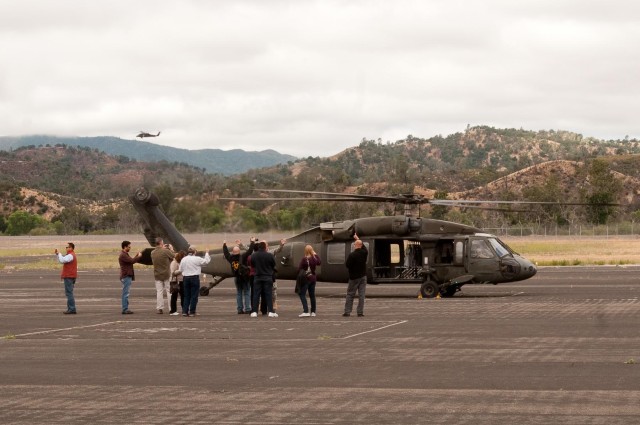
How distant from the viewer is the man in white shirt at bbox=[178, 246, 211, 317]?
26578 millimetres

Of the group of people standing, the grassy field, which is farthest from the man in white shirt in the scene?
the grassy field

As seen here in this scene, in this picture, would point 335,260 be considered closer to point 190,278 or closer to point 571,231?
point 190,278

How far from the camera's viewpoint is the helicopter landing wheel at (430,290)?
108ft

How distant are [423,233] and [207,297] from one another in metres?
7.59

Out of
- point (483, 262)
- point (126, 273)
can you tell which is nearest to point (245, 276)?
point (126, 273)

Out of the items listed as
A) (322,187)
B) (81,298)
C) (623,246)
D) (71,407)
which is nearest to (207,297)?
(81,298)

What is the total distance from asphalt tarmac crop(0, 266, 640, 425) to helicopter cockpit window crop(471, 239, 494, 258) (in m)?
3.20

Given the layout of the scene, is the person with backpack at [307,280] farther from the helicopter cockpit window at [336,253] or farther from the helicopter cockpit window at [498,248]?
the helicopter cockpit window at [498,248]

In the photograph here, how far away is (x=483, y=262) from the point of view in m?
32.8

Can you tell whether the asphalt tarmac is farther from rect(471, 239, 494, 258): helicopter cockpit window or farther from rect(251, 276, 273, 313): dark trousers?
rect(471, 239, 494, 258): helicopter cockpit window

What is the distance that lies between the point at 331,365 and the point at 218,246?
41754mm

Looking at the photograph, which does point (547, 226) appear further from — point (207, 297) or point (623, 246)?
point (207, 297)

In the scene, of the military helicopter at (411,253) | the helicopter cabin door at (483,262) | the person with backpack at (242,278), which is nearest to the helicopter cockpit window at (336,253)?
the military helicopter at (411,253)

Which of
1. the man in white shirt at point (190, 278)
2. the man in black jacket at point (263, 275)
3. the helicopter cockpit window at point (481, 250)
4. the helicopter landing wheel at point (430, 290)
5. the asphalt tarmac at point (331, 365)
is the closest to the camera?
the asphalt tarmac at point (331, 365)
